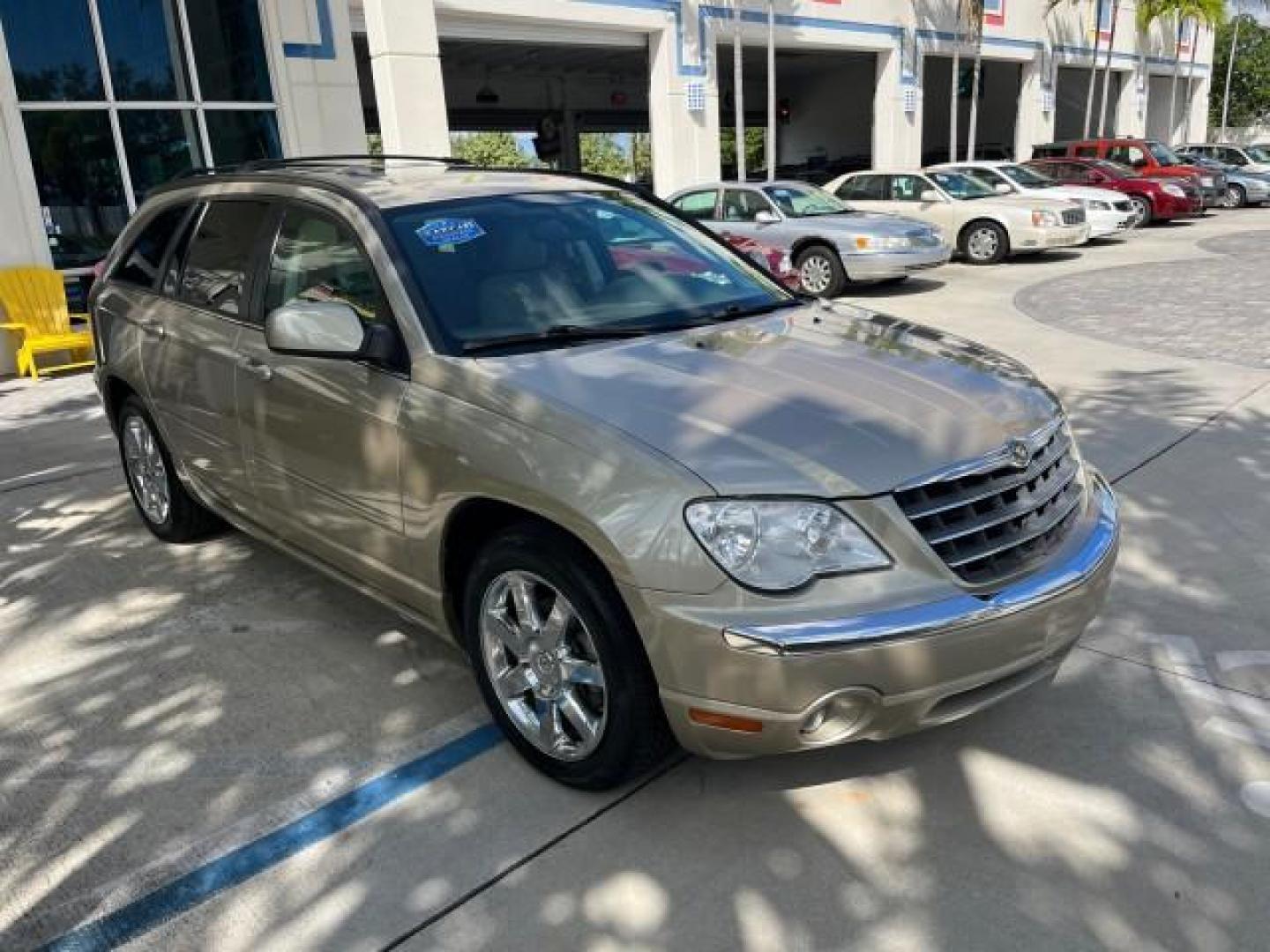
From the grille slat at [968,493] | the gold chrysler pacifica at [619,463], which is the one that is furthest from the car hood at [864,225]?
the grille slat at [968,493]

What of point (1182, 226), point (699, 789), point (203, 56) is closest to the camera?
point (699, 789)

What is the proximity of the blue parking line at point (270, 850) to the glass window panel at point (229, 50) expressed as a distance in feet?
36.3

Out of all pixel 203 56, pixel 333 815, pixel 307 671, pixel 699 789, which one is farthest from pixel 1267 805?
pixel 203 56

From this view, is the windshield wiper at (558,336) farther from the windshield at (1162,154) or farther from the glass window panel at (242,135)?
the windshield at (1162,154)

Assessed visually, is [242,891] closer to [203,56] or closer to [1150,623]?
[1150,623]

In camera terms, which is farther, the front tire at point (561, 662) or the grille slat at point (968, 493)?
the front tire at point (561, 662)

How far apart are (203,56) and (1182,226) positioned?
18.1 m

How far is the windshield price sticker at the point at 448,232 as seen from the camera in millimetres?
3469

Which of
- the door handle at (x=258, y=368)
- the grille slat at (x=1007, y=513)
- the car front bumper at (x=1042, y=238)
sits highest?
the door handle at (x=258, y=368)

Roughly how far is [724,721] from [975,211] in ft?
47.9

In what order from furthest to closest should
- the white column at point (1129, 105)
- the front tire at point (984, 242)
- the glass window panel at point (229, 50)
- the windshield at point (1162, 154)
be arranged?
1. the white column at point (1129, 105)
2. the windshield at point (1162, 154)
3. the front tire at point (984, 242)
4. the glass window panel at point (229, 50)

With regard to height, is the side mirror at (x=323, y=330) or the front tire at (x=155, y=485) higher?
the side mirror at (x=323, y=330)

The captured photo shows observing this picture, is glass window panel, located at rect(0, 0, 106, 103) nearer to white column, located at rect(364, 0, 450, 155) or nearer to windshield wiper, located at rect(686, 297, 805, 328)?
white column, located at rect(364, 0, 450, 155)

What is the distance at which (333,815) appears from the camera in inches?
115
